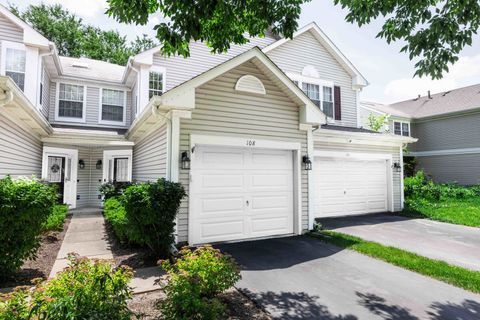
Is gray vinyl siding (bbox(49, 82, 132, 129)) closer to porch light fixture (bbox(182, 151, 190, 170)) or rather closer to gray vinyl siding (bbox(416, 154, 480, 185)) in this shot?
porch light fixture (bbox(182, 151, 190, 170))

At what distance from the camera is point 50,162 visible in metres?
11.8

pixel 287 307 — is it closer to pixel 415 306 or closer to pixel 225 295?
pixel 225 295

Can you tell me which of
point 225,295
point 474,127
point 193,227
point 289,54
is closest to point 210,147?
point 193,227

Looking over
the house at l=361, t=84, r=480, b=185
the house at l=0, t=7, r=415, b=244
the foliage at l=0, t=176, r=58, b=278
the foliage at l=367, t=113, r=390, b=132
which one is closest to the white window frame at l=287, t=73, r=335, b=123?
the house at l=0, t=7, r=415, b=244

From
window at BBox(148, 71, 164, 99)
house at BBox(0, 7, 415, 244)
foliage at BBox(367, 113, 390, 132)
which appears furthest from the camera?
foliage at BBox(367, 113, 390, 132)

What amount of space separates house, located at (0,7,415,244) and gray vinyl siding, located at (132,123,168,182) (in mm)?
51

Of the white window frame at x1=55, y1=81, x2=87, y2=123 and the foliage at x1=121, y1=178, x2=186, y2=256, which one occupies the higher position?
the white window frame at x1=55, y1=81, x2=87, y2=123

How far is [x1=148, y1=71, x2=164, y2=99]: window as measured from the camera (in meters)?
11.6

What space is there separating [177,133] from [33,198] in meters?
2.87

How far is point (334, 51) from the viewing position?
1339 cm

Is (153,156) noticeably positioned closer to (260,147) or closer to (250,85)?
(260,147)

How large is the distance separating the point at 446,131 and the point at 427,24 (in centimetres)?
1769

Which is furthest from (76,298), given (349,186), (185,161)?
(349,186)

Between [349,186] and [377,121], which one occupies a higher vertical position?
[377,121]
